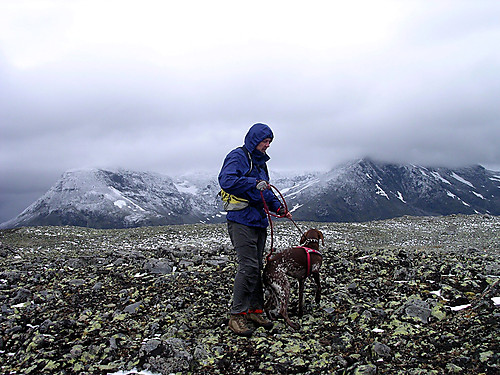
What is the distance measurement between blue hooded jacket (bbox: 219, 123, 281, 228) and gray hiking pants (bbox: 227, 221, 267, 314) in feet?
0.60

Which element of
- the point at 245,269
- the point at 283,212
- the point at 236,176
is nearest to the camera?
the point at 236,176

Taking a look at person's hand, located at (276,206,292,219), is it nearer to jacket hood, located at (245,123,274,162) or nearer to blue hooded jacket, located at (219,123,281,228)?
blue hooded jacket, located at (219,123,281,228)

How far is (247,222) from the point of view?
636 cm

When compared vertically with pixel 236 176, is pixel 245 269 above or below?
below

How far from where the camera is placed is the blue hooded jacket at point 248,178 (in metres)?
6.09

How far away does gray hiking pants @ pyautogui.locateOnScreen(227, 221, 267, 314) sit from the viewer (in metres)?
6.24

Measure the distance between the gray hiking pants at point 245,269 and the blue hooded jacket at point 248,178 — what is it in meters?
0.18

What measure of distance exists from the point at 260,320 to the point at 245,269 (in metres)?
1.01

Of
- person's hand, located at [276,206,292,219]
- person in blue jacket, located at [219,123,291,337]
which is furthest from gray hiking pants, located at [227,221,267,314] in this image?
person's hand, located at [276,206,292,219]

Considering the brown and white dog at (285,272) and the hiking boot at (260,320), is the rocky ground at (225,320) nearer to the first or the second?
the hiking boot at (260,320)

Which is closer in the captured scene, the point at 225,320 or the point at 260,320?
the point at 260,320

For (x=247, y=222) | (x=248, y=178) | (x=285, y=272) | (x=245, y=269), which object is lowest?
(x=285, y=272)

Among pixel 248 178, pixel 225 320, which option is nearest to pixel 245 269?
pixel 225 320

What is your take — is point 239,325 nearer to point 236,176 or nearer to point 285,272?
point 285,272
